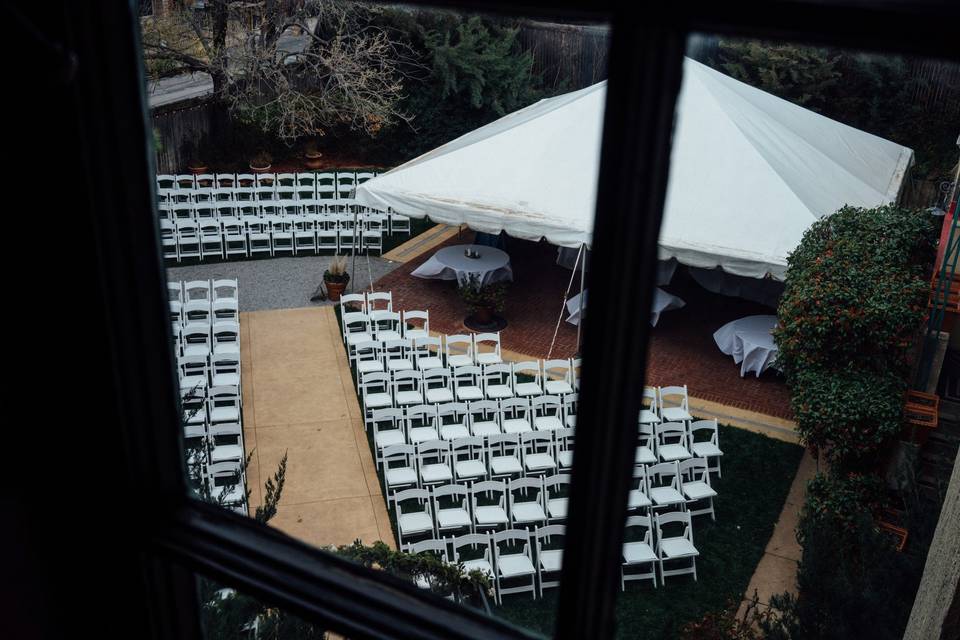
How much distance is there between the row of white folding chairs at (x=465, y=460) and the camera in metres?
8.95

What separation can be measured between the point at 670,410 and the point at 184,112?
15229 mm

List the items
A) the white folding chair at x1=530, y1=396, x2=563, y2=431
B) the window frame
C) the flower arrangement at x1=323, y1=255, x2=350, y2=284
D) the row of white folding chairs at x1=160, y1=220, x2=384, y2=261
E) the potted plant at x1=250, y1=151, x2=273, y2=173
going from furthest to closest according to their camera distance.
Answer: the potted plant at x1=250, y1=151, x2=273, y2=173, the row of white folding chairs at x1=160, y1=220, x2=384, y2=261, the flower arrangement at x1=323, y1=255, x2=350, y2=284, the white folding chair at x1=530, y1=396, x2=563, y2=431, the window frame

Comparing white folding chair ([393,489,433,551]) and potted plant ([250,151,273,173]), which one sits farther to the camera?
potted plant ([250,151,273,173])

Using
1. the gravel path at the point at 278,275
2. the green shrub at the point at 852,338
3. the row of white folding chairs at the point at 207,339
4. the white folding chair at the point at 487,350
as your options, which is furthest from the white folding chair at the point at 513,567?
the gravel path at the point at 278,275

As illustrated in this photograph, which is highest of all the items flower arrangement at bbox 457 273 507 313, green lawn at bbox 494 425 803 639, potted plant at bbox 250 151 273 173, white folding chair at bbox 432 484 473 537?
potted plant at bbox 250 151 273 173

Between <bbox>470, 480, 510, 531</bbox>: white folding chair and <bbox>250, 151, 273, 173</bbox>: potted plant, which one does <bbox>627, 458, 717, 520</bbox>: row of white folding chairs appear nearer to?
<bbox>470, 480, 510, 531</bbox>: white folding chair

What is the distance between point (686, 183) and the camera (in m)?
11.7

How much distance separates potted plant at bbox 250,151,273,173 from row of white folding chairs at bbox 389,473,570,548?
14.7m

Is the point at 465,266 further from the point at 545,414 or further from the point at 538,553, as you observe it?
the point at 538,553

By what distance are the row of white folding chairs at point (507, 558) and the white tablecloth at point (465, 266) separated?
628 cm

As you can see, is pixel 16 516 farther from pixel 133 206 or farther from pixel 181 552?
pixel 133 206

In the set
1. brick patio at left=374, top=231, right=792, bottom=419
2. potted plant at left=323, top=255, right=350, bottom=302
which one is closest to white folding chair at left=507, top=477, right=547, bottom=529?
brick patio at left=374, top=231, right=792, bottom=419

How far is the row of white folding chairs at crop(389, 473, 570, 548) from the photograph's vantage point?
8.20 m

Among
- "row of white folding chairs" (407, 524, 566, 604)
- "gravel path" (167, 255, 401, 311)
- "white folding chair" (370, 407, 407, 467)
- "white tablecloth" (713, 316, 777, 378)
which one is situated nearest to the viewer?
"row of white folding chairs" (407, 524, 566, 604)
